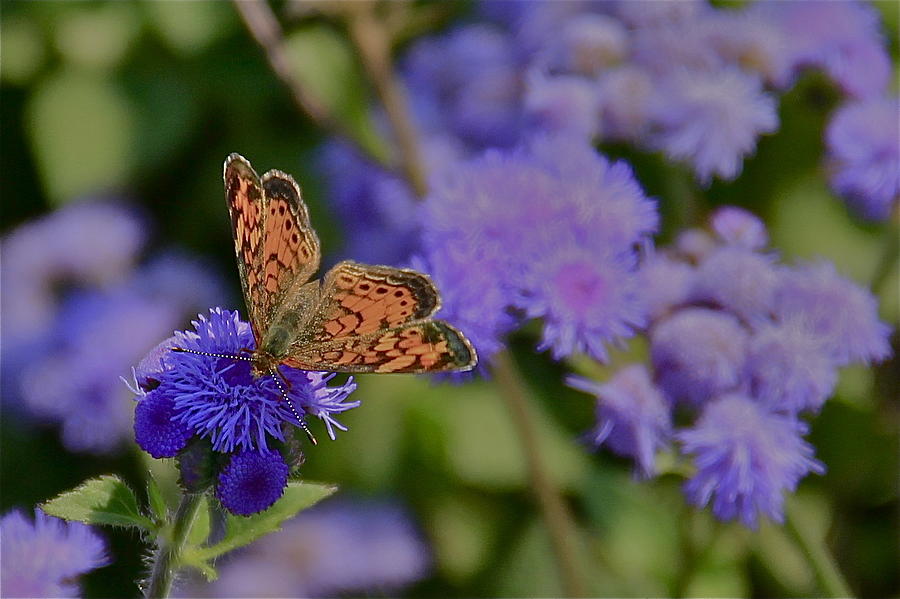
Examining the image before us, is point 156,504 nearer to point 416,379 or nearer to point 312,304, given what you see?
point 312,304

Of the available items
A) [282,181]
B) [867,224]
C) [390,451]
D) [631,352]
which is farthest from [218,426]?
[867,224]

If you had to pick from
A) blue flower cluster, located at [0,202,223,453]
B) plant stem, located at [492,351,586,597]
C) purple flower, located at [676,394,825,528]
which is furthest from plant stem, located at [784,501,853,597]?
blue flower cluster, located at [0,202,223,453]

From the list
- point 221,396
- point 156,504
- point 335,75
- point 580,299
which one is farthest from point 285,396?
point 335,75

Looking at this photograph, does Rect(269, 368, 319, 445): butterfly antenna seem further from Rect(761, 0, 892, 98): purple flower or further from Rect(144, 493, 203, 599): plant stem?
Rect(761, 0, 892, 98): purple flower

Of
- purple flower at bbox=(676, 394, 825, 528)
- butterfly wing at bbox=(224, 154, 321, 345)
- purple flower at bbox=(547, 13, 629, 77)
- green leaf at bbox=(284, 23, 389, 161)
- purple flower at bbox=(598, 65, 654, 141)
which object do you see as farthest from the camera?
green leaf at bbox=(284, 23, 389, 161)

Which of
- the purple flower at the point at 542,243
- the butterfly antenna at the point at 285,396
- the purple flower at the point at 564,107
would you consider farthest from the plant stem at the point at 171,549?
the purple flower at the point at 564,107


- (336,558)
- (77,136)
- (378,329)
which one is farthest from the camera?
(77,136)

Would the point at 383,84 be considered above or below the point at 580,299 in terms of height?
above
